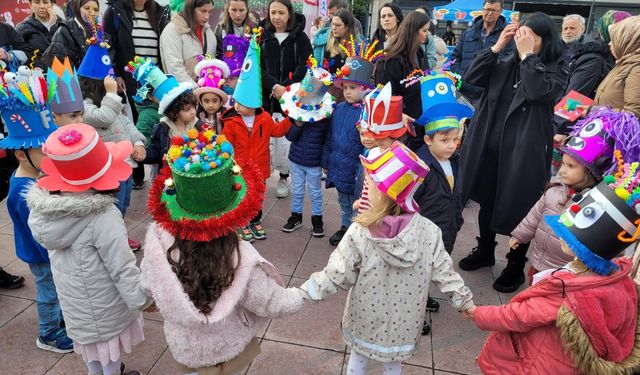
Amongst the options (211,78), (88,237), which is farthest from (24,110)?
(211,78)

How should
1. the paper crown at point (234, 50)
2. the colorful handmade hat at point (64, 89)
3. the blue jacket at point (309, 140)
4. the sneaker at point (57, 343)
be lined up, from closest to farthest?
the sneaker at point (57, 343), the colorful handmade hat at point (64, 89), the blue jacket at point (309, 140), the paper crown at point (234, 50)

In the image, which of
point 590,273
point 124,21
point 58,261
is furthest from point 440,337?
point 124,21

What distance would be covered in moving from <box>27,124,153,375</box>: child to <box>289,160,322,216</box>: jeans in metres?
2.28

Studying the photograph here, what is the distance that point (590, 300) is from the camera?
176cm

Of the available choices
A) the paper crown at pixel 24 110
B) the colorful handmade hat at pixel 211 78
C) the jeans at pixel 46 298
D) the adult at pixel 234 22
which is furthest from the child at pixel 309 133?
the jeans at pixel 46 298

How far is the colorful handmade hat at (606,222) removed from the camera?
173 centimetres

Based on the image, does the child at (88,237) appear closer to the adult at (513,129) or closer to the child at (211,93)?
the child at (211,93)

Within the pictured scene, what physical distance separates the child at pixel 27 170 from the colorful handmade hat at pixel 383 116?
2.14 metres

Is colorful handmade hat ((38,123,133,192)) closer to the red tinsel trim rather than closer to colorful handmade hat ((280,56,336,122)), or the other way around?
the red tinsel trim

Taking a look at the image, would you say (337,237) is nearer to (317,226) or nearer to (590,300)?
(317,226)

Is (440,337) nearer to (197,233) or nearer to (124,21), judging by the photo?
(197,233)

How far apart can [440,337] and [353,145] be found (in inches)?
70.9

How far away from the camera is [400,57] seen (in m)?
4.46

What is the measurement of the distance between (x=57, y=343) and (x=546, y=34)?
412cm
